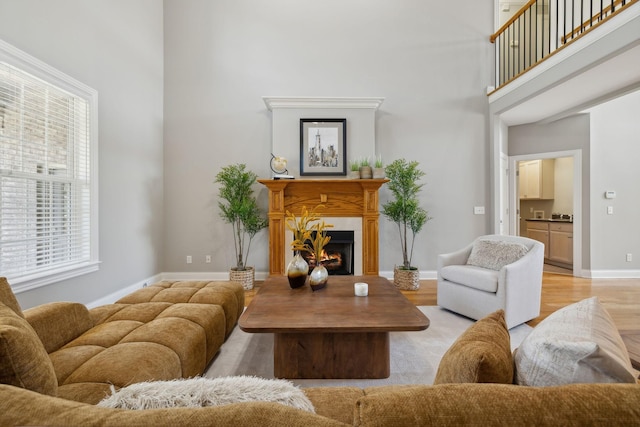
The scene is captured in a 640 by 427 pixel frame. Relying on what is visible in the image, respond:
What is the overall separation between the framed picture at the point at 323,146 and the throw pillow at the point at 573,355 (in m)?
3.61

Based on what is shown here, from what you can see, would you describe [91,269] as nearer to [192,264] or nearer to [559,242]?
[192,264]

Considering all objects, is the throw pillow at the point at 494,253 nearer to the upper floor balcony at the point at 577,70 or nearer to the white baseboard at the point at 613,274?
the upper floor balcony at the point at 577,70

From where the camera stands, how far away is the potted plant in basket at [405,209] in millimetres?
4102

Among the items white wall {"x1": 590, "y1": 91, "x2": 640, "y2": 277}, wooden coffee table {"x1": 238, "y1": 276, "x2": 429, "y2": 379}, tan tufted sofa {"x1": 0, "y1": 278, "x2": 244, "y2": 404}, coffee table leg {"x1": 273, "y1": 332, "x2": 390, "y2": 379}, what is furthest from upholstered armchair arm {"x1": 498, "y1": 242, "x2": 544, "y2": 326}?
white wall {"x1": 590, "y1": 91, "x2": 640, "y2": 277}

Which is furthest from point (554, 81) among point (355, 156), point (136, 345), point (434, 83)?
point (136, 345)

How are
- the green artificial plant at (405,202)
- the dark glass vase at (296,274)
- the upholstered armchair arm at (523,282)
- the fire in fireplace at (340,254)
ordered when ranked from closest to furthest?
the dark glass vase at (296,274)
the upholstered armchair arm at (523,282)
the green artificial plant at (405,202)
the fire in fireplace at (340,254)

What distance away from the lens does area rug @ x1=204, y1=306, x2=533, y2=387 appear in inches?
74.9

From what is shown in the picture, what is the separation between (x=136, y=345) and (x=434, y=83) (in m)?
4.93

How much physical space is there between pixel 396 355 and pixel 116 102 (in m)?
3.92

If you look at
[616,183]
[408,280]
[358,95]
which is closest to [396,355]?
[408,280]

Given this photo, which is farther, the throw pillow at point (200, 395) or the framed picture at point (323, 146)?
the framed picture at point (323, 146)

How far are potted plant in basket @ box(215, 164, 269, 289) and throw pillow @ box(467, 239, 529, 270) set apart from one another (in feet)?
9.00

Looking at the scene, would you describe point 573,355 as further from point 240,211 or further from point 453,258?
point 240,211

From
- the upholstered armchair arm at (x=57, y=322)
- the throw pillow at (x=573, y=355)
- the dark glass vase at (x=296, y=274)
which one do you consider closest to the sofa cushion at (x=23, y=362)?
the upholstered armchair arm at (x=57, y=322)
